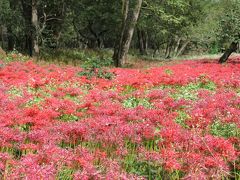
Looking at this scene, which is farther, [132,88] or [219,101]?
[132,88]

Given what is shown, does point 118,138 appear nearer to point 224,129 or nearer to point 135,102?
point 224,129

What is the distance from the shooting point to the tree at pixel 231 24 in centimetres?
2860

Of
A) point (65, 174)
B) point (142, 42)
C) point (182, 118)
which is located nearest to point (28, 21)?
point (182, 118)

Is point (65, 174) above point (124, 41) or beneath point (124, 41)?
above

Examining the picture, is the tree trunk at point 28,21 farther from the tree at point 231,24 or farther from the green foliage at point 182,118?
the green foliage at point 182,118

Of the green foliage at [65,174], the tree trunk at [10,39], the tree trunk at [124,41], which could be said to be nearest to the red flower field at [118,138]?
the green foliage at [65,174]

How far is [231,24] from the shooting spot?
2903 centimetres

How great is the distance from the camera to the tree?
1126 inches

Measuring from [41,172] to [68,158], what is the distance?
2.91 ft

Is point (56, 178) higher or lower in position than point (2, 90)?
higher

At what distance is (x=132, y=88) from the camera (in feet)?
47.0

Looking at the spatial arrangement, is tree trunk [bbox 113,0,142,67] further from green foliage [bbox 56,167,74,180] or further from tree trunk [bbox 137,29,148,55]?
tree trunk [bbox 137,29,148,55]

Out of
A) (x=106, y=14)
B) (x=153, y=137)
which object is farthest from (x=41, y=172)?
(x=106, y=14)

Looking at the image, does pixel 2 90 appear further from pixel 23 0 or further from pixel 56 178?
pixel 23 0
